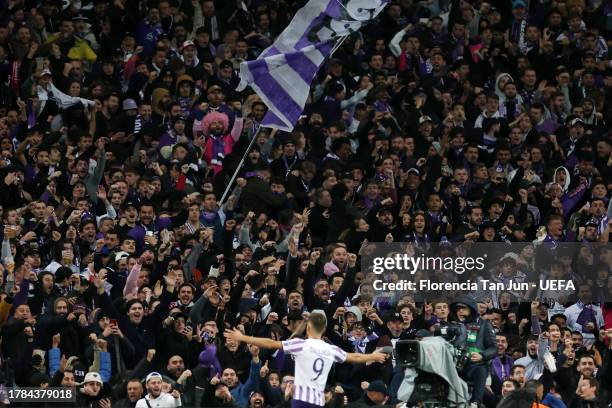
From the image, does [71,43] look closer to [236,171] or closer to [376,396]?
[236,171]

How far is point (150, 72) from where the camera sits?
27.7 m

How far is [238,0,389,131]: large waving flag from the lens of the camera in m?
24.9

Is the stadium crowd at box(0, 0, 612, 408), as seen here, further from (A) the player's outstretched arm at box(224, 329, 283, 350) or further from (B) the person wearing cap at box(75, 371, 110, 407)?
(A) the player's outstretched arm at box(224, 329, 283, 350)

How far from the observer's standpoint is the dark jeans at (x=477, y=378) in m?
20.2

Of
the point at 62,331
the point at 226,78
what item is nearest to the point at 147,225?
the point at 62,331

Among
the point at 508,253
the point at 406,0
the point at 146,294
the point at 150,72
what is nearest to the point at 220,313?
the point at 146,294

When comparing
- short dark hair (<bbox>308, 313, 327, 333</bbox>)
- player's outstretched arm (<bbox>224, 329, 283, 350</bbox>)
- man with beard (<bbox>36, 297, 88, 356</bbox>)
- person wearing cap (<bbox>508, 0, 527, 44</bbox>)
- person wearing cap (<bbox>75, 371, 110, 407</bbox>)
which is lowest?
person wearing cap (<bbox>508, 0, 527, 44</bbox>)

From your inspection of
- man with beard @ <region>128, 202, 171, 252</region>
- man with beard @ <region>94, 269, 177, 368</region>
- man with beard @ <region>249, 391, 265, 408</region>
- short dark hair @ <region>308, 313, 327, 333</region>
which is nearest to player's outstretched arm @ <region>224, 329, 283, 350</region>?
short dark hair @ <region>308, 313, 327, 333</region>

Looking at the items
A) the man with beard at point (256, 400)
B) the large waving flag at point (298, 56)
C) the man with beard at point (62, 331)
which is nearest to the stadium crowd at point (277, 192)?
the man with beard at point (62, 331)

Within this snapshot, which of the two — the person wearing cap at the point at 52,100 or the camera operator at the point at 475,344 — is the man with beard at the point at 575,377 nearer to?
the camera operator at the point at 475,344

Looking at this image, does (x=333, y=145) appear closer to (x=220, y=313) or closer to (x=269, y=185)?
(x=269, y=185)

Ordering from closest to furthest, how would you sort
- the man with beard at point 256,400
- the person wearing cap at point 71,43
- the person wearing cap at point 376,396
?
1. the man with beard at point 256,400
2. the person wearing cap at point 376,396
3. the person wearing cap at point 71,43

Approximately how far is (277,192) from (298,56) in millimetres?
1719

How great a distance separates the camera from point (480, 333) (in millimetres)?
20000
